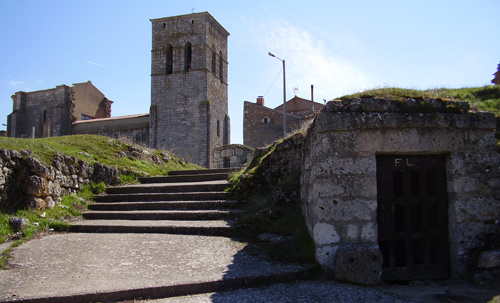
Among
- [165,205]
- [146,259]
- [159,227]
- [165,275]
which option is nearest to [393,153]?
[165,275]

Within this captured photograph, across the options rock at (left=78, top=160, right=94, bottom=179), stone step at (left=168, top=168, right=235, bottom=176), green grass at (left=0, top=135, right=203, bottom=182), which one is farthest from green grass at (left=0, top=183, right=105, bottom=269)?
stone step at (left=168, top=168, right=235, bottom=176)

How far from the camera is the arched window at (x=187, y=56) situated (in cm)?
3328

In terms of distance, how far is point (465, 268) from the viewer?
14.4 ft

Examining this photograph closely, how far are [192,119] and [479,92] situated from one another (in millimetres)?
25995

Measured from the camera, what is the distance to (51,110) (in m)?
35.8

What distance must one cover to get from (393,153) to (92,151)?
26.3ft

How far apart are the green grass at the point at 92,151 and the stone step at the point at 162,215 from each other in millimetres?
1500

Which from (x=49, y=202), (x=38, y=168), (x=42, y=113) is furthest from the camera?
(x=42, y=113)

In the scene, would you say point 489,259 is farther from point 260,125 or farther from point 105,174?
point 260,125

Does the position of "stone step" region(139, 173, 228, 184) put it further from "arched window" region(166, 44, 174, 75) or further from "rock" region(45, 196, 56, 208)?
"arched window" region(166, 44, 174, 75)

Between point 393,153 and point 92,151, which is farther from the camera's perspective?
point 92,151

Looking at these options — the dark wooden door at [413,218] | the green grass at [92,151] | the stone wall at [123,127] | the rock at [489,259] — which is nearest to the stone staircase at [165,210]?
the green grass at [92,151]

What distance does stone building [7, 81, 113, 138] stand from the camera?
114ft

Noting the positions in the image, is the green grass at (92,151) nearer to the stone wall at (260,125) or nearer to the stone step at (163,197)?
the stone step at (163,197)
